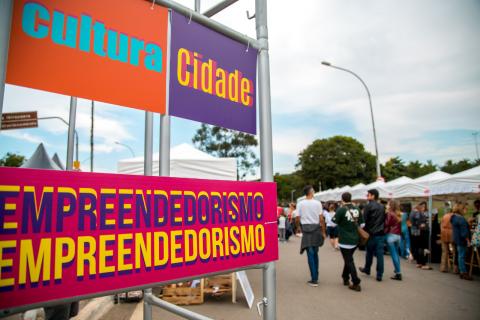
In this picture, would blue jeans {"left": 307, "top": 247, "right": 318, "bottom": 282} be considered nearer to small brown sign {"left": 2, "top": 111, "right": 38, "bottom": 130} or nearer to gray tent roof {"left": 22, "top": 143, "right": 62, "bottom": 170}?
gray tent roof {"left": 22, "top": 143, "right": 62, "bottom": 170}

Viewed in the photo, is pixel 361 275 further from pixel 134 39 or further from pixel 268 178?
pixel 134 39

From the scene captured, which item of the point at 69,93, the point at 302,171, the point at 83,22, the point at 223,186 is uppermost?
the point at 302,171

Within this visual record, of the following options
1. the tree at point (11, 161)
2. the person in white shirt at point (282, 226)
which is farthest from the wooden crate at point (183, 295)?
the tree at point (11, 161)

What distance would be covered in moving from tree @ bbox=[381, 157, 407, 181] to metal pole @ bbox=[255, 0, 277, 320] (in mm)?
65592

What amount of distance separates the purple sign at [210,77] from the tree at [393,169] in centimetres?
6565

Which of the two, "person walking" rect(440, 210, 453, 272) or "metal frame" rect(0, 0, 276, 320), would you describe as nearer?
"metal frame" rect(0, 0, 276, 320)

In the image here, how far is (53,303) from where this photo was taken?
1032mm

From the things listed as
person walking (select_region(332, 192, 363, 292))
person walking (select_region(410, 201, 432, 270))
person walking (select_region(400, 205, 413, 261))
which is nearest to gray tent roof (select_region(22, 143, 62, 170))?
person walking (select_region(332, 192, 363, 292))

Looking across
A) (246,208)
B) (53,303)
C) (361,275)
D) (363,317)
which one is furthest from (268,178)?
(361,275)

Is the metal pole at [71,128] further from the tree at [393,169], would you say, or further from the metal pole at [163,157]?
the tree at [393,169]

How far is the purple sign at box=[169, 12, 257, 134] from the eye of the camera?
1.61m

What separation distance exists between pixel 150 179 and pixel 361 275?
7.49 m

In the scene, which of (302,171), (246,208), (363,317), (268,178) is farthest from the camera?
(302,171)

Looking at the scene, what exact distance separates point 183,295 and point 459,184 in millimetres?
7457
